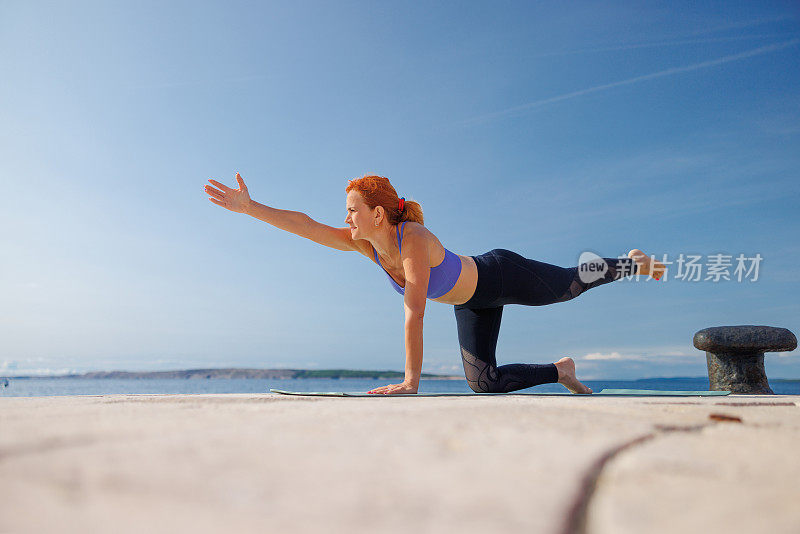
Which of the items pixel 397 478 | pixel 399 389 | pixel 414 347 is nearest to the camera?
pixel 397 478

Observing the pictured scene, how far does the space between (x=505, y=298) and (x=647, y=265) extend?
1.10 m

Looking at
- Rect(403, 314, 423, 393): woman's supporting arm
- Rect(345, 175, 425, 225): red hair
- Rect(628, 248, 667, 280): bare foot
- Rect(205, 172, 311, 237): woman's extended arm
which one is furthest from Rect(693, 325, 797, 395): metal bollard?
Rect(205, 172, 311, 237): woman's extended arm

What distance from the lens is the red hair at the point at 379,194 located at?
12.2 feet

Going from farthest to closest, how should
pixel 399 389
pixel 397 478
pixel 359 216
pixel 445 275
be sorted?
pixel 445 275 → pixel 359 216 → pixel 399 389 → pixel 397 478

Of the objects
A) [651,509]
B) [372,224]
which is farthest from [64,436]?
[372,224]

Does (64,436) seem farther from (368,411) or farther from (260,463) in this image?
(368,411)

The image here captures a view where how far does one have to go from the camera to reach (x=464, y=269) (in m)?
3.96

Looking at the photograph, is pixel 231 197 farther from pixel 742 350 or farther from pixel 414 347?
pixel 742 350

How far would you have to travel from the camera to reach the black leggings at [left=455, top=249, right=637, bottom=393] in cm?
404

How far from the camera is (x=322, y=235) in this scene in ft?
13.3

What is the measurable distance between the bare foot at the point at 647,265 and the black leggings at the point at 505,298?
45 mm

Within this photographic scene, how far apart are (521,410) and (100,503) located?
3.82 ft

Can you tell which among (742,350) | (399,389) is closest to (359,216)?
(399,389)

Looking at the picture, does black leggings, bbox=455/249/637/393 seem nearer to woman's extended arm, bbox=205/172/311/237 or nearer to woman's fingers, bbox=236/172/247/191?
woman's extended arm, bbox=205/172/311/237
